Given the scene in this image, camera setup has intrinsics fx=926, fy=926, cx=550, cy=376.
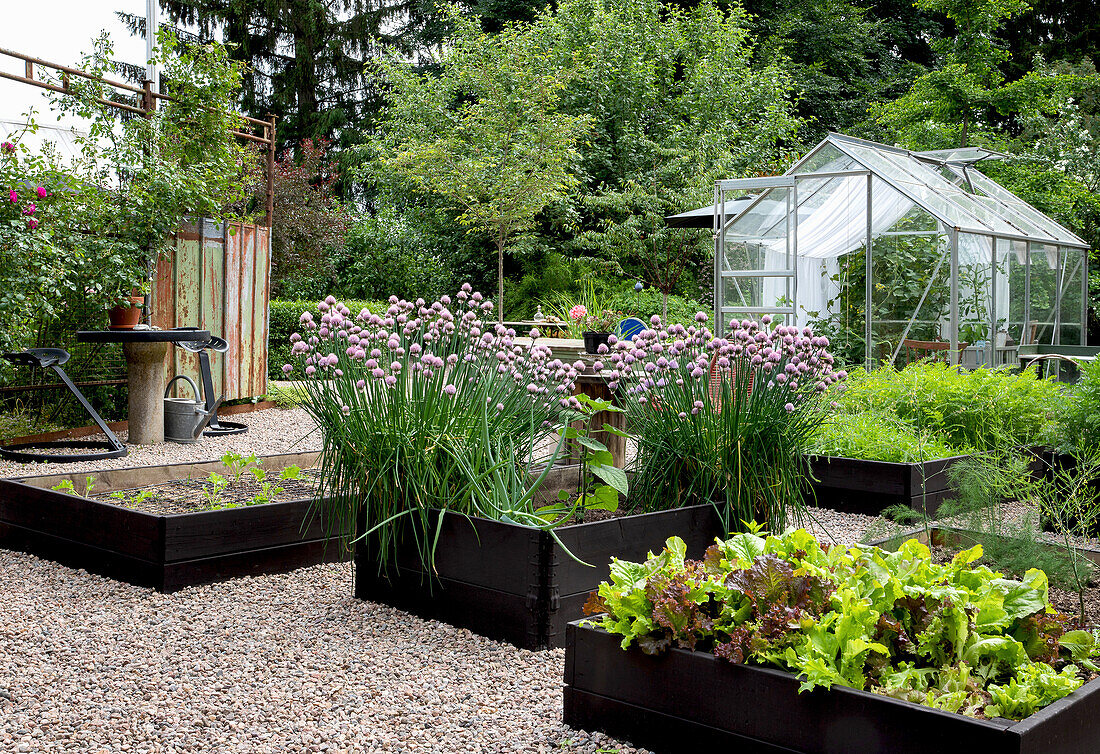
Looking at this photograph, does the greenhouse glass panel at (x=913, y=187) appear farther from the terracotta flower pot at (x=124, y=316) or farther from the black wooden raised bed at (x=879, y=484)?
the terracotta flower pot at (x=124, y=316)

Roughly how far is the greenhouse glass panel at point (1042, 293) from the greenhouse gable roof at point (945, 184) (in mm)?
165

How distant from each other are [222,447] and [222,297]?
1.79 meters

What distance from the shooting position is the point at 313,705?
2.18m

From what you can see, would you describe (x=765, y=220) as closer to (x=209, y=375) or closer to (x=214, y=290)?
(x=214, y=290)

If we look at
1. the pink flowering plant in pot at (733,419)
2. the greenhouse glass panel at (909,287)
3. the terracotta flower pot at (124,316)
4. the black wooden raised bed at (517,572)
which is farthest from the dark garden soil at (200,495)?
the greenhouse glass panel at (909,287)

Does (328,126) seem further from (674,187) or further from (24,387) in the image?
(24,387)

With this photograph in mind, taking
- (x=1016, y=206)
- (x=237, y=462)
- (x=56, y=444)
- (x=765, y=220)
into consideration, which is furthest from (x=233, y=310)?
(x=1016, y=206)

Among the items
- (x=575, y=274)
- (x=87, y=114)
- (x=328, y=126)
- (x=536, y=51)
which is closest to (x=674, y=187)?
(x=575, y=274)

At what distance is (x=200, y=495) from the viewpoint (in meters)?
3.70

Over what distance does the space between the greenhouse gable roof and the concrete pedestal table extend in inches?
220

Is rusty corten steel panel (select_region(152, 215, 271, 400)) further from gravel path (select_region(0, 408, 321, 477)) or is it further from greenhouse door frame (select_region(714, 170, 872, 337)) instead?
greenhouse door frame (select_region(714, 170, 872, 337))

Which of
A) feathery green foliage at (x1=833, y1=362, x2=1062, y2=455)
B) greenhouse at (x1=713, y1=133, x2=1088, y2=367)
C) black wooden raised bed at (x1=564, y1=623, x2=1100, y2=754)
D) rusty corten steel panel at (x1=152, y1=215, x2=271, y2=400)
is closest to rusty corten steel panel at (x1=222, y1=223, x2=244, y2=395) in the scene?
rusty corten steel panel at (x1=152, y1=215, x2=271, y2=400)

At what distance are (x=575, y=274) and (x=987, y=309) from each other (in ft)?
23.9

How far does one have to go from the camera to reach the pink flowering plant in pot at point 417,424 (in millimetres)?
2748
